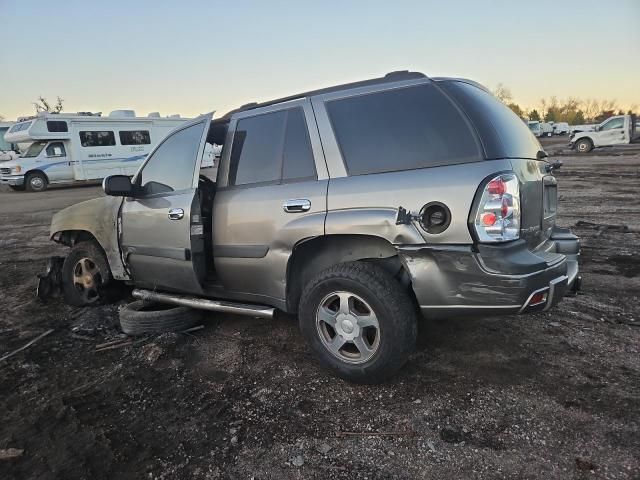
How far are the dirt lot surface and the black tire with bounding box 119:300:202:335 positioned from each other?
0.18 meters

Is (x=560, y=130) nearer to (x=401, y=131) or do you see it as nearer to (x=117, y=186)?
(x=401, y=131)

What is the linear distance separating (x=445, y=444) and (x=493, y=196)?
4.50ft

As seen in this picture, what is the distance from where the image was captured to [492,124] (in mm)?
2656

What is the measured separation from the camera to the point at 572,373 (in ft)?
9.67

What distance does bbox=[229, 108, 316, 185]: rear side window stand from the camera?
315cm

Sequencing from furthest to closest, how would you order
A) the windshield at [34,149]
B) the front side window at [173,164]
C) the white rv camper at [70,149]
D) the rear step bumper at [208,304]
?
the windshield at [34,149]
the white rv camper at [70,149]
the front side window at [173,164]
the rear step bumper at [208,304]

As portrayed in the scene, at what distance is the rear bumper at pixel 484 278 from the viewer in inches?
95.3

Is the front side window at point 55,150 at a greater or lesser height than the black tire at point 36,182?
greater

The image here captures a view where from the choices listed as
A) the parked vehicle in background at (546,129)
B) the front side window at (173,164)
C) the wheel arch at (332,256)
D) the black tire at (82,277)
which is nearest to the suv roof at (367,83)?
the front side window at (173,164)

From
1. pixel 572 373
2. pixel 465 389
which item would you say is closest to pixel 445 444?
pixel 465 389

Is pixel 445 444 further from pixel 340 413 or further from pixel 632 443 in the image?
pixel 632 443

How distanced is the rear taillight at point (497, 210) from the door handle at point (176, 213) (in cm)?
231

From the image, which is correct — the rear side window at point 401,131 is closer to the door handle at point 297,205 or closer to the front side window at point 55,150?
the door handle at point 297,205

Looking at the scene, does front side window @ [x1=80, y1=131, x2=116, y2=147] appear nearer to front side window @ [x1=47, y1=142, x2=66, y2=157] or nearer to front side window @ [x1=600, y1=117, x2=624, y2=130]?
front side window @ [x1=47, y1=142, x2=66, y2=157]
